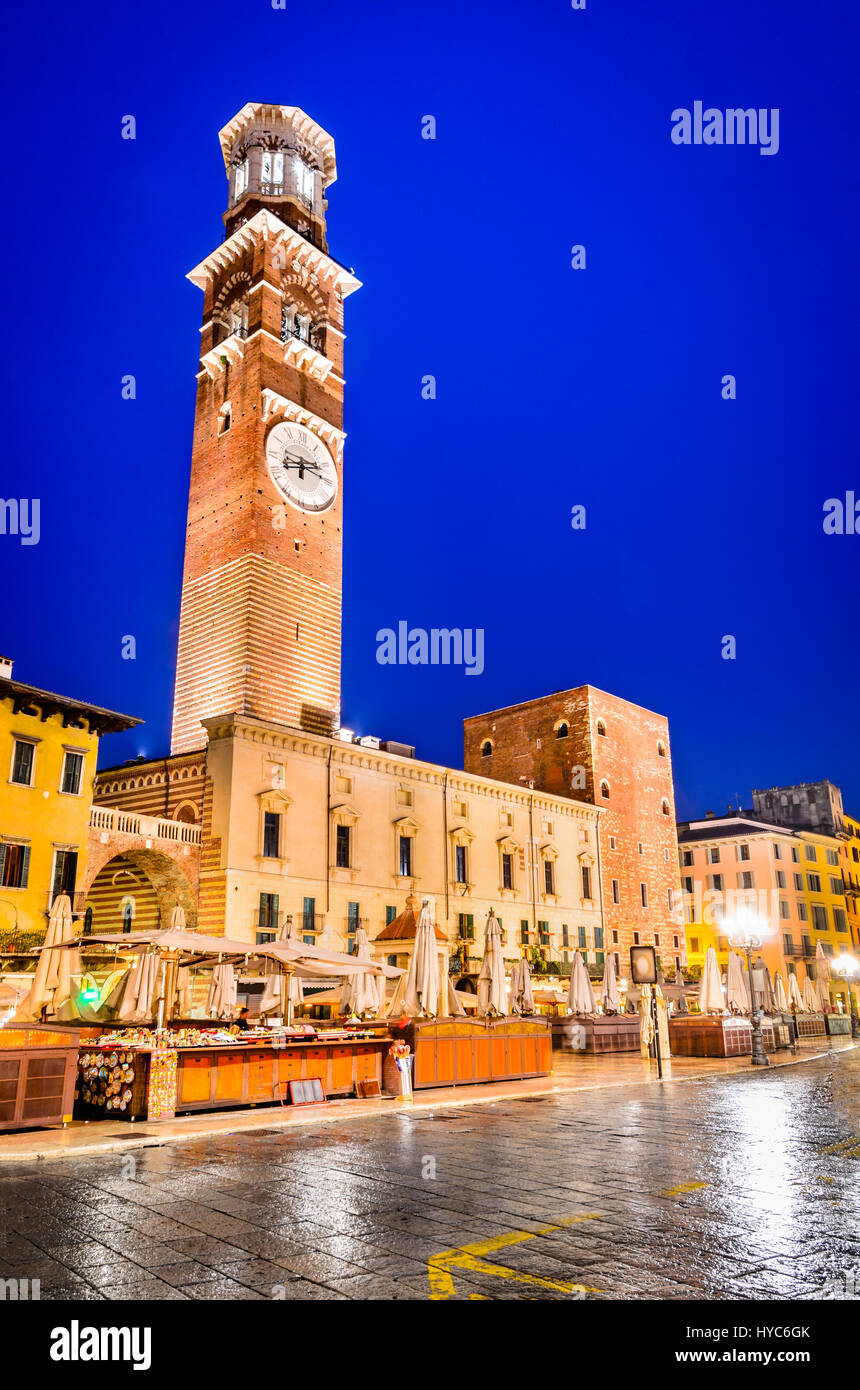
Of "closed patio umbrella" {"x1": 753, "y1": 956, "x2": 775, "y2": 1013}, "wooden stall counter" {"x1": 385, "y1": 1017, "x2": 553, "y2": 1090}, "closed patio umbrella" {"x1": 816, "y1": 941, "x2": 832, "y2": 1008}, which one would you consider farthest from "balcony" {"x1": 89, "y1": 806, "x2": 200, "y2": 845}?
"closed patio umbrella" {"x1": 816, "y1": 941, "x2": 832, "y2": 1008}

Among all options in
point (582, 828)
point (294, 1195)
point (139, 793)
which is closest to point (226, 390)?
point (139, 793)

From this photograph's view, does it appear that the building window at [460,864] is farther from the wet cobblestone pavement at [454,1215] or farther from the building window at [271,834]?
the wet cobblestone pavement at [454,1215]

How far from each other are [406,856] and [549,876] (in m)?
9.72

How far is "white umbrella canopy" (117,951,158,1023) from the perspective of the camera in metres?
16.8

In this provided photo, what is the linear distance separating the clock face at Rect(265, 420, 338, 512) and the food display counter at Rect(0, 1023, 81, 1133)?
31.7 meters

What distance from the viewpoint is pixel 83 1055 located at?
43.3 ft

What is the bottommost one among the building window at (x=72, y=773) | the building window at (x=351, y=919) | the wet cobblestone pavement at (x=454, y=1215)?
the wet cobblestone pavement at (x=454, y=1215)

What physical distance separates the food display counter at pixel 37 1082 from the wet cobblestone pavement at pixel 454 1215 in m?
2.40

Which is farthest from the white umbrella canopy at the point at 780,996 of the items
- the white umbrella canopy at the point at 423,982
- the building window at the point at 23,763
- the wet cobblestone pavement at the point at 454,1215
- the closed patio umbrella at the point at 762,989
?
the building window at the point at 23,763

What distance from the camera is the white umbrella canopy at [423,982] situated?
17016mm

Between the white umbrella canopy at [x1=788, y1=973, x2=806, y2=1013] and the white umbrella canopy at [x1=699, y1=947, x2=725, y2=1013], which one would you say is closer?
the white umbrella canopy at [x1=699, y1=947, x2=725, y2=1013]

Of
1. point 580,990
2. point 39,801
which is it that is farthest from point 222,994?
→ point 580,990

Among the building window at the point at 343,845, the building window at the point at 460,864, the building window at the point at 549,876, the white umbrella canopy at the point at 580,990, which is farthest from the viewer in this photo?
the building window at the point at 549,876

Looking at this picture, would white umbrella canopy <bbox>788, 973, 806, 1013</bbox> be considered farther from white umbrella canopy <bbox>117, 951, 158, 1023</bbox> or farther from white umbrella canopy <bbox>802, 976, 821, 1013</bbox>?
white umbrella canopy <bbox>117, 951, 158, 1023</bbox>
